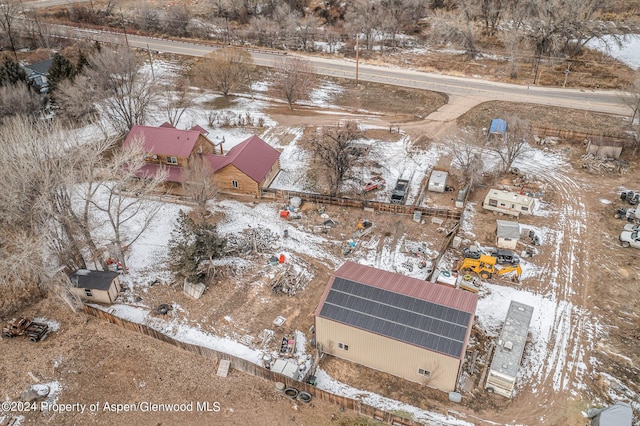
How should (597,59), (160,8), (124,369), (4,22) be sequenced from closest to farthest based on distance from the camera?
(124,369), (597,59), (4,22), (160,8)

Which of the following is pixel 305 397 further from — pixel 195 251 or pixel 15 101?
pixel 15 101

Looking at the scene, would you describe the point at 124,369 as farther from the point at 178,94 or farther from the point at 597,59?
the point at 597,59

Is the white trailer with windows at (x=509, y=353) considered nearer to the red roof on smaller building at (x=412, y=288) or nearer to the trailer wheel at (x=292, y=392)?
the red roof on smaller building at (x=412, y=288)

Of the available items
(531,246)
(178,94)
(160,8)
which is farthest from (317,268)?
(160,8)

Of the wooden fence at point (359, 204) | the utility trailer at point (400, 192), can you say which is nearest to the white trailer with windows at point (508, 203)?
the wooden fence at point (359, 204)

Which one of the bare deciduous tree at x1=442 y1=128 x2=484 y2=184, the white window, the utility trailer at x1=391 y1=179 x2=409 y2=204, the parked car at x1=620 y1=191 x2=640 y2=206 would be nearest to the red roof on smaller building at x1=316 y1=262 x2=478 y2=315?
the white window
